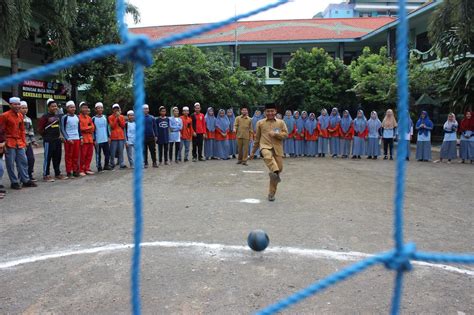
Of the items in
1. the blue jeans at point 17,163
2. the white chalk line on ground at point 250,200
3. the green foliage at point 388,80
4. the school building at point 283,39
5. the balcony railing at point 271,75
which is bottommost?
the white chalk line on ground at point 250,200

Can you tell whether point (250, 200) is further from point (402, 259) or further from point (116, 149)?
point (116, 149)

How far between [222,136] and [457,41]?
26.8ft

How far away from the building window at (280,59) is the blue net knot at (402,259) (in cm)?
2828

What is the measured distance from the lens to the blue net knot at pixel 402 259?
1474 millimetres

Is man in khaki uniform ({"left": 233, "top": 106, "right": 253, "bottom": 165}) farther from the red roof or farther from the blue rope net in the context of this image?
the red roof

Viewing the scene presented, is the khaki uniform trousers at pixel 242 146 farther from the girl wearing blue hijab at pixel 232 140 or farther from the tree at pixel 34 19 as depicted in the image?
the tree at pixel 34 19

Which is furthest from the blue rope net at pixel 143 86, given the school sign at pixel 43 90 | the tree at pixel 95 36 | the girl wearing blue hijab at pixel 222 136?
the school sign at pixel 43 90

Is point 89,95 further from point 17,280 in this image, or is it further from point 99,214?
point 17,280

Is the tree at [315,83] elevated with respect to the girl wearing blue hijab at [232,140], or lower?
elevated

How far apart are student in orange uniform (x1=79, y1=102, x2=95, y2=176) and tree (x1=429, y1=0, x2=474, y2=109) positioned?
33.0ft

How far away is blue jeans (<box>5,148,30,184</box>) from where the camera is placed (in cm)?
758

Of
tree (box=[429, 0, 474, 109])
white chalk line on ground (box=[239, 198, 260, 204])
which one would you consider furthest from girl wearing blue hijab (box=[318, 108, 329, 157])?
white chalk line on ground (box=[239, 198, 260, 204])

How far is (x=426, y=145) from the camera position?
12.4 meters

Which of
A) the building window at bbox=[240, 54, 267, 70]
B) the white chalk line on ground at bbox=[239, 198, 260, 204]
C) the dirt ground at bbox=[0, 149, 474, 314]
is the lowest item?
the dirt ground at bbox=[0, 149, 474, 314]
